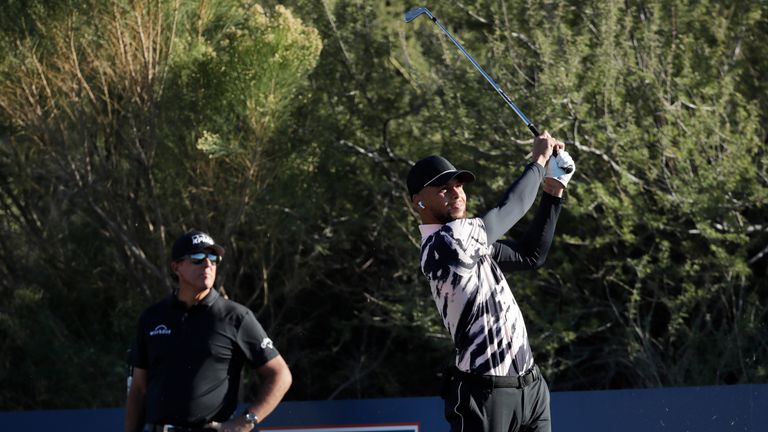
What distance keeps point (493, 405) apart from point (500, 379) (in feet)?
0.33

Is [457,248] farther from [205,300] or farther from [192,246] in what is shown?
[192,246]

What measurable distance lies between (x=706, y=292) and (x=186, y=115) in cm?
566

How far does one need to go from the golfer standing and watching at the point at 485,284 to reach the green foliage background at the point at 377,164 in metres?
6.04

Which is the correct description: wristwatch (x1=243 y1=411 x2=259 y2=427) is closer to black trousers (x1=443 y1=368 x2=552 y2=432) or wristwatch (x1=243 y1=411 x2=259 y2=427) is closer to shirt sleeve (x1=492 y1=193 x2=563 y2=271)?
black trousers (x1=443 y1=368 x2=552 y2=432)

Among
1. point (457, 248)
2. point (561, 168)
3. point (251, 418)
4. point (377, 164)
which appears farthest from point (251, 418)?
point (377, 164)

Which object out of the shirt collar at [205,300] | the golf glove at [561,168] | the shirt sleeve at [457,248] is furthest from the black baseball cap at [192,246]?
the golf glove at [561,168]

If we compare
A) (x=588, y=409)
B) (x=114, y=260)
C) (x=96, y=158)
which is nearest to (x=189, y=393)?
(x=588, y=409)

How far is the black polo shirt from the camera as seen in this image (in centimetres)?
462

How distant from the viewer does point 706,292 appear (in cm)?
1071

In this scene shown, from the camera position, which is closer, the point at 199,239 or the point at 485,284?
the point at 485,284

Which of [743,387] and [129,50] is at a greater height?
[129,50]

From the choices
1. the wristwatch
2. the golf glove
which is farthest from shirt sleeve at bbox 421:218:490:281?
the wristwatch

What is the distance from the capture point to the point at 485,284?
4.20 meters

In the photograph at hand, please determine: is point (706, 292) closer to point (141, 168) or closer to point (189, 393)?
point (141, 168)
